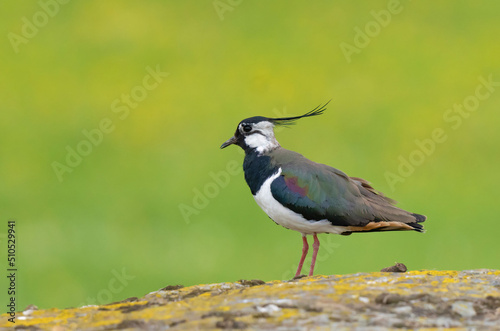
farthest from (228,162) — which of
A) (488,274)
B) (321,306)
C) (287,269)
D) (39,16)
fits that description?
(321,306)

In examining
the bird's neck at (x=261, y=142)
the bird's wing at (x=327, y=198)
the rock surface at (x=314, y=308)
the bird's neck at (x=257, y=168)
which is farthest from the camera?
the bird's neck at (x=261, y=142)

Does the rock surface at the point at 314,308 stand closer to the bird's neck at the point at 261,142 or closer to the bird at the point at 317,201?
the bird at the point at 317,201

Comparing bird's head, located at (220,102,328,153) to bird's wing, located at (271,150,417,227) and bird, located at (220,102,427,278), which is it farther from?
bird's wing, located at (271,150,417,227)

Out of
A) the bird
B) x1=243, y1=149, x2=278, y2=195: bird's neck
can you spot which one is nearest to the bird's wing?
the bird

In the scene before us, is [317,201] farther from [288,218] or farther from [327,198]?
[288,218]

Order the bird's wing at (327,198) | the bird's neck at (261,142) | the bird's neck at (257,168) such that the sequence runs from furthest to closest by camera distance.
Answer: the bird's neck at (261,142)
the bird's neck at (257,168)
the bird's wing at (327,198)

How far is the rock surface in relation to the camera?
6.46 meters

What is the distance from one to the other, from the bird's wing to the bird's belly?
6 cm

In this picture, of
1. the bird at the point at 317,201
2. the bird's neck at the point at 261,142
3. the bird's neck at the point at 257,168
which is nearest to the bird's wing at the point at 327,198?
the bird at the point at 317,201

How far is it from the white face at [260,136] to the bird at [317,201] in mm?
232

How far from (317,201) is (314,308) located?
10.1 ft

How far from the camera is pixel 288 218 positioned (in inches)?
384

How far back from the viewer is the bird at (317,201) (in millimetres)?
9656

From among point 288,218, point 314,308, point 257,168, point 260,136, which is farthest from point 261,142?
point 314,308
